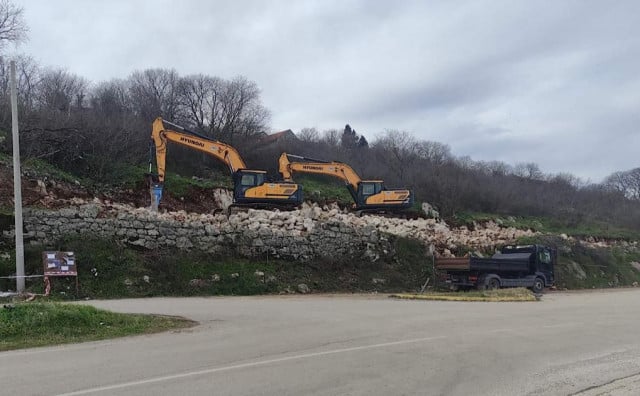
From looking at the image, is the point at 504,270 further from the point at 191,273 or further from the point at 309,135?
the point at 309,135

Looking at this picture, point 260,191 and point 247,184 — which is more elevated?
point 247,184

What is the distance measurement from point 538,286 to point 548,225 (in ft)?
100

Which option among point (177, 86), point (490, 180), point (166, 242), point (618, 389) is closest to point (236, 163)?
point (166, 242)

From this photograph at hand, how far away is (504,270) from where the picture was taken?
2611 cm

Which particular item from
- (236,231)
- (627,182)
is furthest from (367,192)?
(627,182)

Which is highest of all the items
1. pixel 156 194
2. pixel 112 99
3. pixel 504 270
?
pixel 112 99

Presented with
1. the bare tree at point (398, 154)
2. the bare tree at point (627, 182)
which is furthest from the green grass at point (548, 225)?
the bare tree at point (627, 182)

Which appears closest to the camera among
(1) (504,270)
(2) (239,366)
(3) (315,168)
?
(2) (239,366)

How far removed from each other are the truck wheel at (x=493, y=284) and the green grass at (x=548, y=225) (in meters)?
19.4

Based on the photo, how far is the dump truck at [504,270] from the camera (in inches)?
991

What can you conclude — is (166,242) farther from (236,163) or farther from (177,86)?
(177,86)

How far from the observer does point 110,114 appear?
4509 cm

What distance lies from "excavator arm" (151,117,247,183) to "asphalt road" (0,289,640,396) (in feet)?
49.0

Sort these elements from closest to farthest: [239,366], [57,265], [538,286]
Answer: [239,366] → [57,265] → [538,286]
